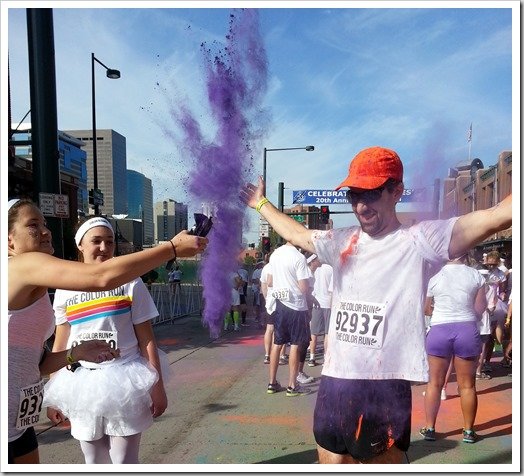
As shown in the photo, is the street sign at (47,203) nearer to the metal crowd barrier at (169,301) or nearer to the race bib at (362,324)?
the race bib at (362,324)

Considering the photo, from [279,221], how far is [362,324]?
2.27 ft

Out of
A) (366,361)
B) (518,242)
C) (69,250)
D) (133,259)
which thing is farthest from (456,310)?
(69,250)

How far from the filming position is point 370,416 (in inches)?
80.3

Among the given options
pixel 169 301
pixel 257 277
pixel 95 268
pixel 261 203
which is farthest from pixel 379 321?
pixel 169 301

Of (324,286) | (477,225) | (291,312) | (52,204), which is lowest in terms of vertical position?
(291,312)

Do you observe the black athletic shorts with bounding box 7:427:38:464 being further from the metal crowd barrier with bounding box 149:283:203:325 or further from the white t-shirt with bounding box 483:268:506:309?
the metal crowd barrier with bounding box 149:283:203:325

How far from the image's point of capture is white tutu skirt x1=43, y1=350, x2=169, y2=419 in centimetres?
232

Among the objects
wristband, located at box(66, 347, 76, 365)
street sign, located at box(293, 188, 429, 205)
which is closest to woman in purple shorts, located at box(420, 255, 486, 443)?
street sign, located at box(293, 188, 429, 205)

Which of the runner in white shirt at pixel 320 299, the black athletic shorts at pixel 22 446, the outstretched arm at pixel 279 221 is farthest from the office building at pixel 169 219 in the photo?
the runner in white shirt at pixel 320 299

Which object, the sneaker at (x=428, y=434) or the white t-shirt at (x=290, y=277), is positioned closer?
the sneaker at (x=428, y=434)

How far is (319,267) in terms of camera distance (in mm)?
7000

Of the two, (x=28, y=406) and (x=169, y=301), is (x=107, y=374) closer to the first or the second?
(x=28, y=406)

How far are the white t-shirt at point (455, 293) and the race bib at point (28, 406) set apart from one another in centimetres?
302

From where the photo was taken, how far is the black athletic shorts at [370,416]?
204 centimetres
